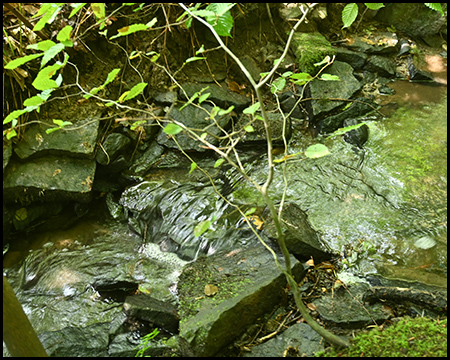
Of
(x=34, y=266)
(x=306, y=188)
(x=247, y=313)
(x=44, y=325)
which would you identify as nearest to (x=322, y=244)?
(x=306, y=188)

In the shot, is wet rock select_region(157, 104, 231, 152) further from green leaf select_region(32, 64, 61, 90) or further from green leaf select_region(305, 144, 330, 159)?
green leaf select_region(305, 144, 330, 159)

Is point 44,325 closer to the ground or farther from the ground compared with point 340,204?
A: farther from the ground

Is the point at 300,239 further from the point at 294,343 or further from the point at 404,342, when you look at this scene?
the point at 404,342

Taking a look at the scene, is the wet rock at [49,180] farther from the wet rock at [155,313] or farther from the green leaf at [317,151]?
the green leaf at [317,151]

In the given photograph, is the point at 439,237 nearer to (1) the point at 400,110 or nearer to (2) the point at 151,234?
(1) the point at 400,110

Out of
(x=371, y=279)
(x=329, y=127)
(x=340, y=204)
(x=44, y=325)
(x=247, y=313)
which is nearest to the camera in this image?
(x=247, y=313)

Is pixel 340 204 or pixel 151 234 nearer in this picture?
pixel 340 204

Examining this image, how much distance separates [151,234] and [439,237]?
320 centimetres

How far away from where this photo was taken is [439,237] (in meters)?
3.25

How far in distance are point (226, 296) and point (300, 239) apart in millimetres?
897

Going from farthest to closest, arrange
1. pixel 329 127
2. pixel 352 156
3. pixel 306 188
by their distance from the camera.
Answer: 1. pixel 329 127
2. pixel 352 156
3. pixel 306 188

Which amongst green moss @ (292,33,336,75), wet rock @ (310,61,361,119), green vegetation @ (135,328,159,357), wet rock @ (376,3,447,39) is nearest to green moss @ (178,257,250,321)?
green vegetation @ (135,328,159,357)

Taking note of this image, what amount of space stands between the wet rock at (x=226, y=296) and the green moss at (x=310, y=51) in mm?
3244

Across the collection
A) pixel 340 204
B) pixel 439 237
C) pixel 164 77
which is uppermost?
pixel 164 77
